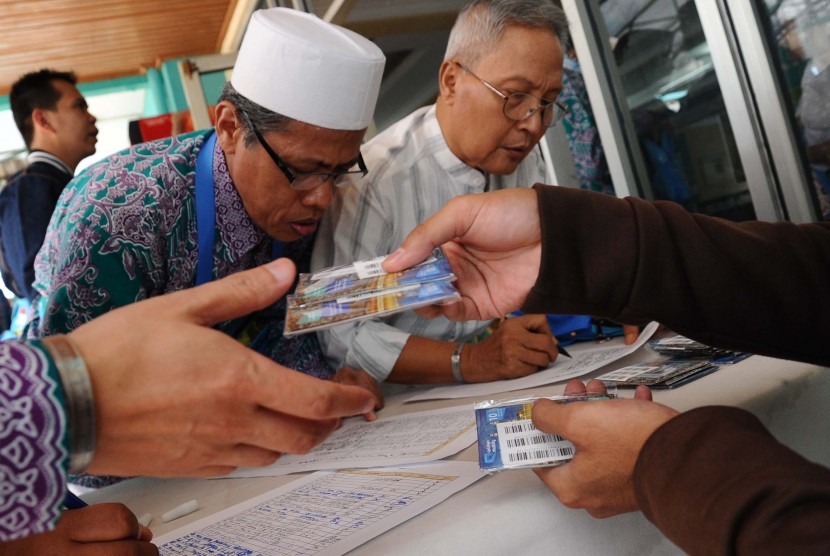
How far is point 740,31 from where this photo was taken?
6.76 feet

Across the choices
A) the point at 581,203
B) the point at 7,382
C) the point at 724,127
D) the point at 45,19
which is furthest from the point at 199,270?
the point at 45,19

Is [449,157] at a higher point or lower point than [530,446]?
higher

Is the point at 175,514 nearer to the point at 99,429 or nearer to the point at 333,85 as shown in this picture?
the point at 99,429

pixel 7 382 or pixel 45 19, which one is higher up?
pixel 45 19

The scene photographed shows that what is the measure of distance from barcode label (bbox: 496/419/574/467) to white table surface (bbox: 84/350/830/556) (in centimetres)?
4

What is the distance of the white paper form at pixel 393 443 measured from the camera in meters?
1.03

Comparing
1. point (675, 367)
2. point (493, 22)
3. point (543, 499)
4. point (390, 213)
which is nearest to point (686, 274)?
point (675, 367)

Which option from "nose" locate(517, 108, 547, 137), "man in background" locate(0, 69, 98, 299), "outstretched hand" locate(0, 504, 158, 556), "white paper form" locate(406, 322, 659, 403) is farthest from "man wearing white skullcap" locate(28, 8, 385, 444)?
"man in background" locate(0, 69, 98, 299)

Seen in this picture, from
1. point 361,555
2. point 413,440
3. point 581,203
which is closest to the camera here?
point 361,555

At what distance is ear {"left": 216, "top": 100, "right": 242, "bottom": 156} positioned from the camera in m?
1.62

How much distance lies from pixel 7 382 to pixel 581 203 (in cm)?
72

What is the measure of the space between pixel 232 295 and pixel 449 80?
4.72 feet

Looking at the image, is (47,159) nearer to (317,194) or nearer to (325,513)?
(317,194)

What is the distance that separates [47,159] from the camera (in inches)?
122
